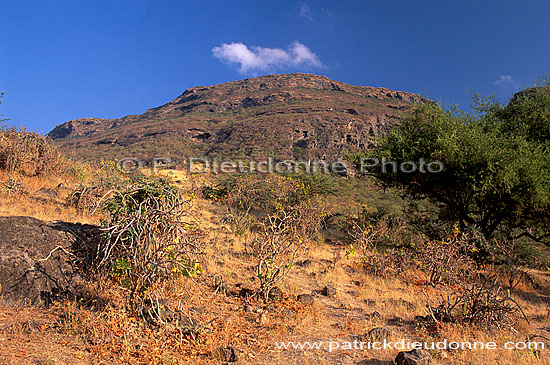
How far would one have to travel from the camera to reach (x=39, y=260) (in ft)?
14.9

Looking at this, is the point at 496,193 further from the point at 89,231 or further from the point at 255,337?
the point at 89,231

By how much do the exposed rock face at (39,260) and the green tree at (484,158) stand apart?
10727 millimetres

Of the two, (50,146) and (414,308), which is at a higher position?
(50,146)

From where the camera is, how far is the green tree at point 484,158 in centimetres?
1010

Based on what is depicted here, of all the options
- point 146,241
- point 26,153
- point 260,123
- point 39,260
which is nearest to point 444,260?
point 146,241

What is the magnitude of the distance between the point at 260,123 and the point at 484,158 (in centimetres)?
5829

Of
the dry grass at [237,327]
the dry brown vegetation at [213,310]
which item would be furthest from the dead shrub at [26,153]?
the dry grass at [237,327]

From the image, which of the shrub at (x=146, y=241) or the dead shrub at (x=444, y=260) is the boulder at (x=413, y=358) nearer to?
the shrub at (x=146, y=241)

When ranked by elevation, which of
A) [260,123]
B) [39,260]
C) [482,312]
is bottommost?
[482,312]

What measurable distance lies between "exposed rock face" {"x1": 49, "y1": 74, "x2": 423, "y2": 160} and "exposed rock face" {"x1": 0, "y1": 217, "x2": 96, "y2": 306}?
92.7ft

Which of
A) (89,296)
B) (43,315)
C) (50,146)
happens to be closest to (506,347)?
(89,296)

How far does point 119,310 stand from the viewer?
15.0 feet

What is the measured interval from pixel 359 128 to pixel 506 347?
6641 centimetres

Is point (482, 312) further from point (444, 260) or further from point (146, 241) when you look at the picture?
point (146, 241)
